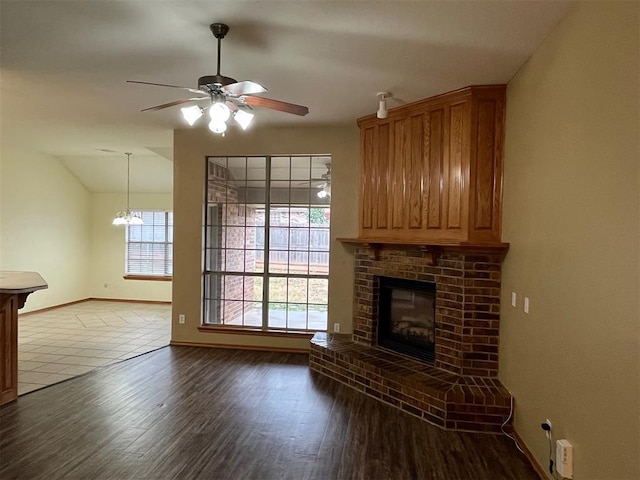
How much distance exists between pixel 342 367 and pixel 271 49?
2.94 meters

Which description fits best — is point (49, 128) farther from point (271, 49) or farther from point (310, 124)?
point (271, 49)

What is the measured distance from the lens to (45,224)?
729cm

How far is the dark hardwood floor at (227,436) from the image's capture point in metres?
2.49

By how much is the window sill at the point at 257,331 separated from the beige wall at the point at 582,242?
2.60 meters

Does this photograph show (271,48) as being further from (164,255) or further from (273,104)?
(164,255)

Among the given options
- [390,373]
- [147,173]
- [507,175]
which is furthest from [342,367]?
[147,173]

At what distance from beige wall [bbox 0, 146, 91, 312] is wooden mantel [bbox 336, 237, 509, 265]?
5703 millimetres

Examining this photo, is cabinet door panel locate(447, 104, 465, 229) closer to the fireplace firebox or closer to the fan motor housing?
the fireplace firebox

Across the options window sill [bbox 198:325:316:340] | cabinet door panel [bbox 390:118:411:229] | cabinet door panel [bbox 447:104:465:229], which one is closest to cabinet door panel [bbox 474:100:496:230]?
cabinet door panel [bbox 447:104:465:229]

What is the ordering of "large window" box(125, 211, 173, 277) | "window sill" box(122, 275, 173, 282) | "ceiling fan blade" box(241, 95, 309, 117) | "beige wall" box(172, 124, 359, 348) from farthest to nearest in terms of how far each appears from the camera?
"large window" box(125, 211, 173, 277)
"window sill" box(122, 275, 173, 282)
"beige wall" box(172, 124, 359, 348)
"ceiling fan blade" box(241, 95, 309, 117)

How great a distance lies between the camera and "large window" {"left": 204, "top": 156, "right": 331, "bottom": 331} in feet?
16.7

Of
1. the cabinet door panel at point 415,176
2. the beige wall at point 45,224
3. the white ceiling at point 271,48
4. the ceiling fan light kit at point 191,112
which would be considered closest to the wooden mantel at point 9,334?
the white ceiling at point 271,48

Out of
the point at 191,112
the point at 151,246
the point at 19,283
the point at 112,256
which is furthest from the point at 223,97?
the point at 112,256

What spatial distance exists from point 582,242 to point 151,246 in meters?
8.04
